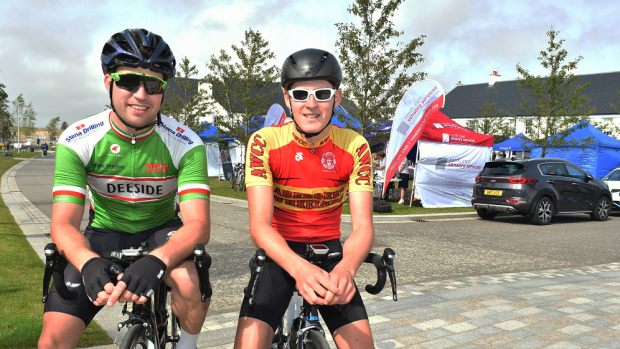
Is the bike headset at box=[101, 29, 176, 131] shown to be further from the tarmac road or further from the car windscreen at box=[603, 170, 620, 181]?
the car windscreen at box=[603, 170, 620, 181]

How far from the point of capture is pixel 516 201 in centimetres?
1331

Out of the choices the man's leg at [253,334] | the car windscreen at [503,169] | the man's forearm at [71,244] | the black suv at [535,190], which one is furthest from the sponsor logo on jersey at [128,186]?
the car windscreen at [503,169]

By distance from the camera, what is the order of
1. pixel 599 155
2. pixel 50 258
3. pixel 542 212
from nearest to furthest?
pixel 50 258
pixel 542 212
pixel 599 155

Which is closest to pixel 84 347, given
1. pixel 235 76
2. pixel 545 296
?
pixel 545 296

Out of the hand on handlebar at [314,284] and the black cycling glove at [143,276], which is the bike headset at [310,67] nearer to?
the hand on handlebar at [314,284]

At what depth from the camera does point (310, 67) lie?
Answer: 245cm

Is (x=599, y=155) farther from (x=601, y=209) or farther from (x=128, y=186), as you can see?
(x=128, y=186)

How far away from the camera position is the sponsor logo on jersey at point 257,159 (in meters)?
2.45

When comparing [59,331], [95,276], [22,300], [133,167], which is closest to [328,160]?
[133,167]

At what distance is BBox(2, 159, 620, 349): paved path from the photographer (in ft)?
13.5

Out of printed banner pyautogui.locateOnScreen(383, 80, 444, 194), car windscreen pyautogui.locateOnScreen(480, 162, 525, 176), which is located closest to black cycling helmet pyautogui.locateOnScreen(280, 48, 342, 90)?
printed banner pyautogui.locateOnScreen(383, 80, 444, 194)

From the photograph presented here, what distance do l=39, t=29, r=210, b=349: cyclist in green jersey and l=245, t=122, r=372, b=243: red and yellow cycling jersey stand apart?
0.37m

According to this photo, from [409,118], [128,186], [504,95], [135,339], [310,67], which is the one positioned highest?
[504,95]

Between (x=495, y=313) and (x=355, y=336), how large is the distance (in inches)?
131
